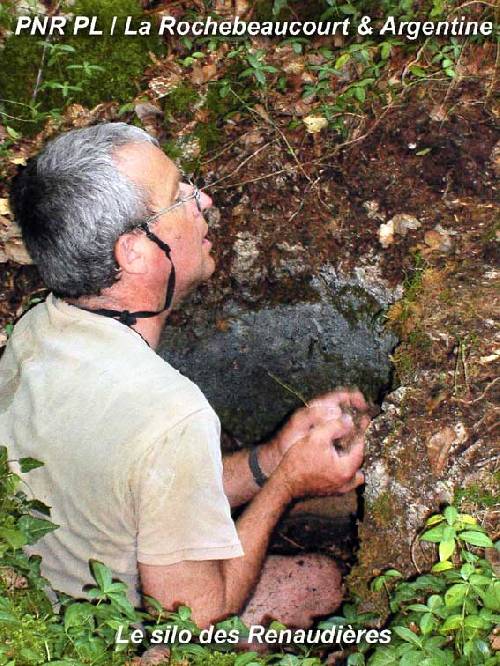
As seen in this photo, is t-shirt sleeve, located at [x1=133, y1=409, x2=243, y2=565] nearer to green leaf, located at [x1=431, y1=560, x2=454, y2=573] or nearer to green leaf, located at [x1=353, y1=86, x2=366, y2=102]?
green leaf, located at [x1=431, y1=560, x2=454, y2=573]

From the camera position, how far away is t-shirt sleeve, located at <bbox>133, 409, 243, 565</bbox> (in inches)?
77.5

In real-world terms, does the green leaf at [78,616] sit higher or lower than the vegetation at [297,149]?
lower

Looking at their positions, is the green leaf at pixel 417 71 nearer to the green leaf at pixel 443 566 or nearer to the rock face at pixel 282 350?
the rock face at pixel 282 350

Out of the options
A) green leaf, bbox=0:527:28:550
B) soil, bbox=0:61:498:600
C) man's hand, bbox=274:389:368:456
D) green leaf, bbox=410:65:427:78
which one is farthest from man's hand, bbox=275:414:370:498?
green leaf, bbox=410:65:427:78

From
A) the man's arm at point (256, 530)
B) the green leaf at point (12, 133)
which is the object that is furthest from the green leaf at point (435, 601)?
the green leaf at point (12, 133)

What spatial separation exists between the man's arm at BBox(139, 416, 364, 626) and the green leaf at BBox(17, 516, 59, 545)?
329 mm

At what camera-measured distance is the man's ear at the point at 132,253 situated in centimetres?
250

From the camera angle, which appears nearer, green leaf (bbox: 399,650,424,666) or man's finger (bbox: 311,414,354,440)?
green leaf (bbox: 399,650,424,666)

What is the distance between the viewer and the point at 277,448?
9.84 feet

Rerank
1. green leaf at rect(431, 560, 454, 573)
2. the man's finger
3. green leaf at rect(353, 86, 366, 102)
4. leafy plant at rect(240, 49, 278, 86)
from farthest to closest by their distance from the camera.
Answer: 1. leafy plant at rect(240, 49, 278, 86)
2. green leaf at rect(353, 86, 366, 102)
3. the man's finger
4. green leaf at rect(431, 560, 454, 573)

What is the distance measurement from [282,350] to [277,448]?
52 cm

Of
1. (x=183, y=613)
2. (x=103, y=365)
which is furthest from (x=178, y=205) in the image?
(x=183, y=613)

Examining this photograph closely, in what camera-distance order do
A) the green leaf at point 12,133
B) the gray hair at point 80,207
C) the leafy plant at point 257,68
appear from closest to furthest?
the gray hair at point 80,207 → the leafy plant at point 257,68 → the green leaf at point 12,133

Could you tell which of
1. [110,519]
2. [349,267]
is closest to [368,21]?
[349,267]
